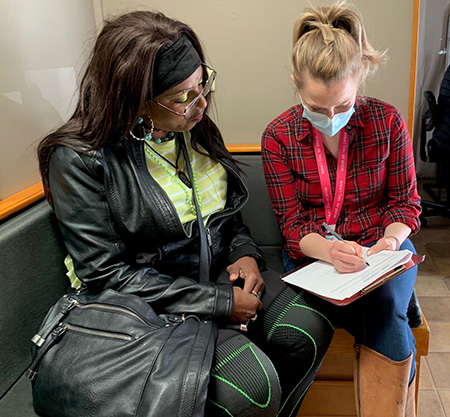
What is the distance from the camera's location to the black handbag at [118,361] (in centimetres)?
97

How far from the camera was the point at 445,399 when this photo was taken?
1.77 meters

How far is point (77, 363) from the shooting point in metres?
1.04

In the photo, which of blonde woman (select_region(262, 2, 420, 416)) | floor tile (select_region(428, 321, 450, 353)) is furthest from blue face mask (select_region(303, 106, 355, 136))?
floor tile (select_region(428, 321, 450, 353))

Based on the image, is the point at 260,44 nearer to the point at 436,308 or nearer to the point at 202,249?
the point at 202,249

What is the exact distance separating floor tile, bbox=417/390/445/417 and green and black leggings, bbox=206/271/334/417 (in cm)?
69

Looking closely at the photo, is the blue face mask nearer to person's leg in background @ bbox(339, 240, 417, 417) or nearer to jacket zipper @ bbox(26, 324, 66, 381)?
person's leg in background @ bbox(339, 240, 417, 417)

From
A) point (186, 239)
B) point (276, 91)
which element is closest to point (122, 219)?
point (186, 239)

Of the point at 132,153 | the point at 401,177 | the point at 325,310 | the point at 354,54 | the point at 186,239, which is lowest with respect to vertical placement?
the point at 325,310

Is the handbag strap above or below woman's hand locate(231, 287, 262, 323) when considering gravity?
above

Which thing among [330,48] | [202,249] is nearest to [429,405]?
[202,249]

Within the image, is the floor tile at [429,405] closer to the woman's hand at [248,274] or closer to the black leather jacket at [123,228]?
the woman's hand at [248,274]

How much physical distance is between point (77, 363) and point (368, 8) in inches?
66.7

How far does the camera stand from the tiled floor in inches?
70.0

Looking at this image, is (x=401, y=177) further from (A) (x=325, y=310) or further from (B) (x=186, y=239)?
(B) (x=186, y=239)
